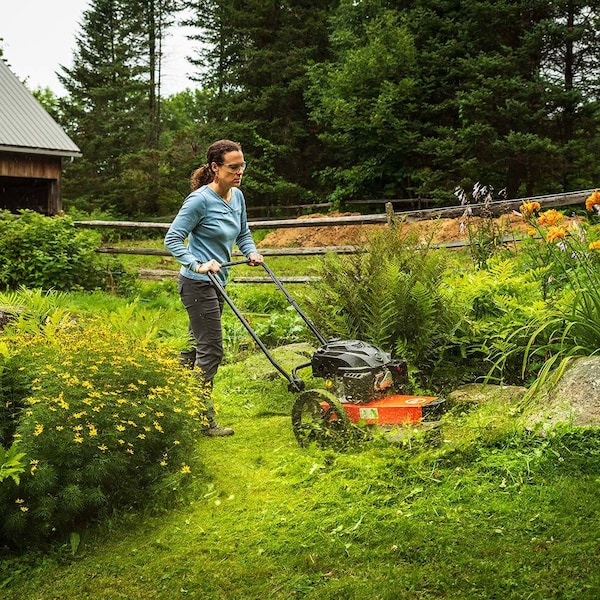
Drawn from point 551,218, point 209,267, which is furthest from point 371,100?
point 209,267

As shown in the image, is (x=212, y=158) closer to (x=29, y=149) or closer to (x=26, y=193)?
(x=29, y=149)

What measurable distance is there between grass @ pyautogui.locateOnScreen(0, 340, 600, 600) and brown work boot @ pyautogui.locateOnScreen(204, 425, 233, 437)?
25.0 inches

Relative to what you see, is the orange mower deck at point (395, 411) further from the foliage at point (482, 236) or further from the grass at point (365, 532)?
the foliage at point (482, 236)

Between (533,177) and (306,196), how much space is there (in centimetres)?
1026

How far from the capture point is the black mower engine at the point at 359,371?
435 cm

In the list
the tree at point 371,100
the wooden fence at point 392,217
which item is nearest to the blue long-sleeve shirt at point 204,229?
the wooden fence at point 392,217

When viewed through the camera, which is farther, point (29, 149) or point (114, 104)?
point (114, 104)

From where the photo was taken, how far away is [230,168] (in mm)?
4980

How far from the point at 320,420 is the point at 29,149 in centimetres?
1591

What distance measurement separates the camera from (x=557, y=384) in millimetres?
4305

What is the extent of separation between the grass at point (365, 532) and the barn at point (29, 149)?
→ 627 inches

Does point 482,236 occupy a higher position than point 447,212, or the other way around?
point 447,212

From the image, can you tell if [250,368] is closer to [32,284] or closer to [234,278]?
[234,278]

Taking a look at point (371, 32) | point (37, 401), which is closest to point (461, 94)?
point (371, 32)
